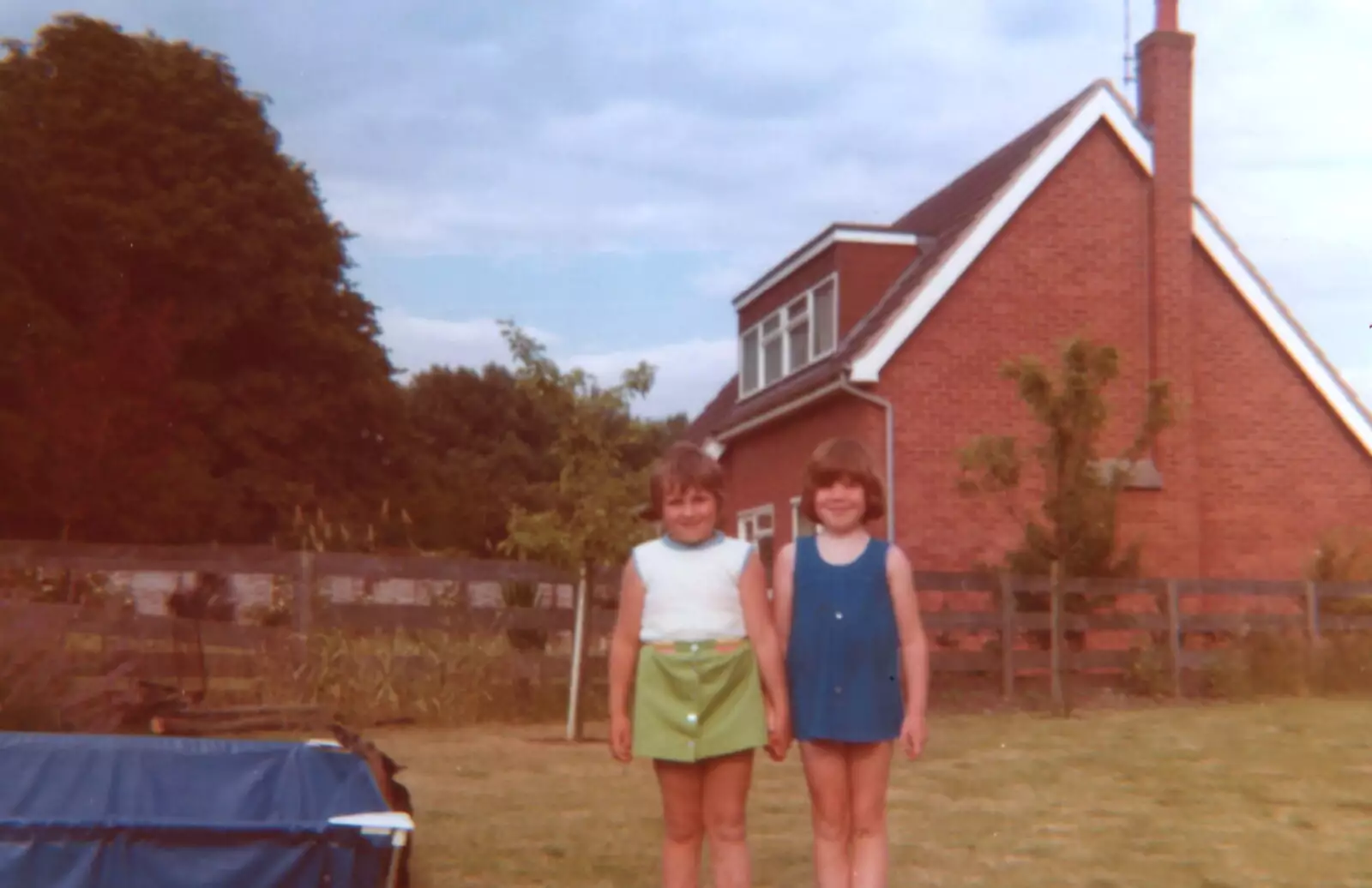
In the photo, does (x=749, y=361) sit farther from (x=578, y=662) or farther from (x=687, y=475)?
(x=687, y=475)

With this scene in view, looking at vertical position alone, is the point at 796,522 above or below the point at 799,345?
below

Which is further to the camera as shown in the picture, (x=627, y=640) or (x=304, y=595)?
(x=304, y=595)

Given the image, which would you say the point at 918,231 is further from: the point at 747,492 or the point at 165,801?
the point at 165,801

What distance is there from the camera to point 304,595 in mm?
13172

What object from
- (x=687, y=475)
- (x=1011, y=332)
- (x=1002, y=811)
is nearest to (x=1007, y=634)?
(x=1011, y=332)

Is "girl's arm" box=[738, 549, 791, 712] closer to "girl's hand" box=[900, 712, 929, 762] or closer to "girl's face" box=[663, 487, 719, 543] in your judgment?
"girl's face" box=[663, 487, 719, 543]

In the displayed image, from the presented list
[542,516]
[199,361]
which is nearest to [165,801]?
[542,516]

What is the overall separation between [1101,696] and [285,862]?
12.6m

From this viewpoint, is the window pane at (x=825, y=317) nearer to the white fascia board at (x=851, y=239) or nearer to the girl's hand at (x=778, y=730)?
the white fascia board at (x=851, y=239)

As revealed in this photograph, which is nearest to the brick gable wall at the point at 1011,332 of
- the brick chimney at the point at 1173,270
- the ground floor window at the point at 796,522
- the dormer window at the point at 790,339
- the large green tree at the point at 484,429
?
the brick chimney at the point at 1173,270

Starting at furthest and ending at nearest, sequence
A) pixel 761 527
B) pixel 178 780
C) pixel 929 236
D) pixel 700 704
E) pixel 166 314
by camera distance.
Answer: pixel 166 314, pixel 761 527, pixel 929 236, pixel 178 780, pixel 700 704

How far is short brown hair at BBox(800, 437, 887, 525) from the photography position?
4582 mm

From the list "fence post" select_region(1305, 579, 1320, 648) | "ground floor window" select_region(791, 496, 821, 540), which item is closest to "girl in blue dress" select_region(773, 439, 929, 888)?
"fence post" select_region(1305, 579, 1320, 648)

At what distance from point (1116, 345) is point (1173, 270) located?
121 centimetres
